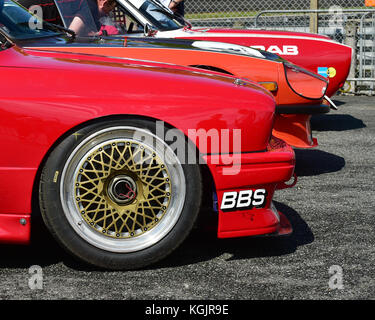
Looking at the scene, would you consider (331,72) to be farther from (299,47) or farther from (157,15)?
(157,15)

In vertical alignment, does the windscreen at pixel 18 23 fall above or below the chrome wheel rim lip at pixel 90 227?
above

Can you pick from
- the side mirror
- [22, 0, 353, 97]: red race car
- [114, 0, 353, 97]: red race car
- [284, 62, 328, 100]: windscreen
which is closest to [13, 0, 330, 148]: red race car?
[284, 62, 328, 100]: windscreen

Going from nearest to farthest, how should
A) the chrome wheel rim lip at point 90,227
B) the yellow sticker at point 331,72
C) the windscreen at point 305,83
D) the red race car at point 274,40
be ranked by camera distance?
1. the chrome wheel rim lip at point 90,227
2. the windscreen at point 305,83
3. the red race car at point 274,40
4. the yellow sticker at point 331,72

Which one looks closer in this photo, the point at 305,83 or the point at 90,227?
the point at 90,227

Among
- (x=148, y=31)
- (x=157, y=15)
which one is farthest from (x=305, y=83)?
(x=157, y=15)

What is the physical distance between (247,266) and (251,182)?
42cm

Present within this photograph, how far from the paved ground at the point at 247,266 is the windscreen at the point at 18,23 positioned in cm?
166

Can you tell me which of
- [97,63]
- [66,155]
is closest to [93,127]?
[66,155]

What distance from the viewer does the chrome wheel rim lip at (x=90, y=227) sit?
316 centimetres

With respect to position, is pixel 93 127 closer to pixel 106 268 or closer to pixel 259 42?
pixel 106 268

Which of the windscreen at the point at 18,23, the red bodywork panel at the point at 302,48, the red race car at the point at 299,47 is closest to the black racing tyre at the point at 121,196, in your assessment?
the windscreen at the point at 18,23

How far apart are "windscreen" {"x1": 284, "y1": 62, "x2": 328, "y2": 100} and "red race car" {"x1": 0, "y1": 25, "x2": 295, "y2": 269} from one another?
232cm

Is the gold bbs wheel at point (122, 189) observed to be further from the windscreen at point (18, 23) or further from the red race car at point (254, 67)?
the red race car at point (254, 67)

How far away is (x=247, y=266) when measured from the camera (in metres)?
3.40
